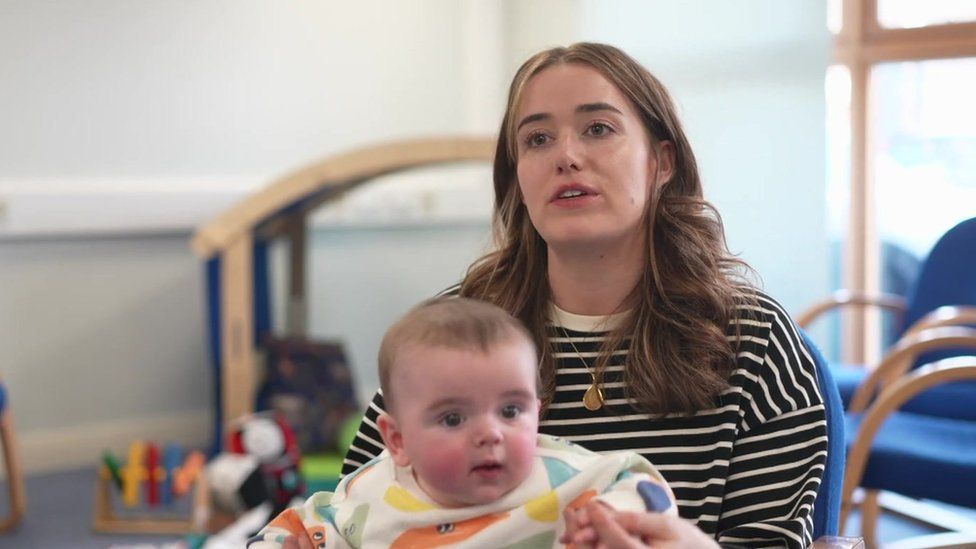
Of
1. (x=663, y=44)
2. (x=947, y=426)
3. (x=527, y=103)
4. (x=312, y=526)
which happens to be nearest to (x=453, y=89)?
(x=663, y=44)

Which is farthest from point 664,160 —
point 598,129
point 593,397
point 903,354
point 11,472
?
point 11,472

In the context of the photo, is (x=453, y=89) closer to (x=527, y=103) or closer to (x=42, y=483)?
(x=42, y=483)

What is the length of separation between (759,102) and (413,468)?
335 centimetres

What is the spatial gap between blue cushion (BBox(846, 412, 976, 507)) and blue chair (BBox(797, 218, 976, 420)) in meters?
0.31

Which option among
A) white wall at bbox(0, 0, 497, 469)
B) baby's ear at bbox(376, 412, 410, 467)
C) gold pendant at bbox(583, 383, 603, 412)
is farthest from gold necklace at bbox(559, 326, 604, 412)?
white wall at bbox(0, 0, 497, 469)

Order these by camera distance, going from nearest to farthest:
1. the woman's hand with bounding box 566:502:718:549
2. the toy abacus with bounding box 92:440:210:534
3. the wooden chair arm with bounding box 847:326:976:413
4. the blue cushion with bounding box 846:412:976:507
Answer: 1. the woman's hand with bounding box 566:502:718:549
2. the blue cushion with bounding box 846:412:976:507
3. the wooden chair arm with bounding box 847:326:976:413
4. the toy abacus with bounding box 92:440:210:534

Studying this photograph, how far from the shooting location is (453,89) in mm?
5098

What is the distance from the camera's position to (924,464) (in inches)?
102

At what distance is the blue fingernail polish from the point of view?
1.23 meters

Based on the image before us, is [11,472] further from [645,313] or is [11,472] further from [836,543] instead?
[836,543]

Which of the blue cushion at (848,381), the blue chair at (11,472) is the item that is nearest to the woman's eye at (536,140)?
the blue cushion at (848,381)

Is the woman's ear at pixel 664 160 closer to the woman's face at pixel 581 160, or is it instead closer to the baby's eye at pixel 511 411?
the woman's face at pixel 581 160

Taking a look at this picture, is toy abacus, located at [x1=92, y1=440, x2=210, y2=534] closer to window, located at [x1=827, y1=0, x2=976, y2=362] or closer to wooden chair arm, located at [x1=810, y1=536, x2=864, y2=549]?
wooden chair arm, located at [x1=810, y1=536, x2=864, y2=549]

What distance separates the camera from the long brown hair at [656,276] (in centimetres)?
148
